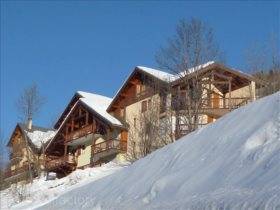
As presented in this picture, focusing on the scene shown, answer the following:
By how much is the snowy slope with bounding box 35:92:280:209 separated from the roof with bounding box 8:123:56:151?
4361 centimetres

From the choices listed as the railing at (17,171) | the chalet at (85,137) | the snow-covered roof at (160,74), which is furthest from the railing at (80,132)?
the snow-covered roof at (160,74)

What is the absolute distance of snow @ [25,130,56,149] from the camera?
192 feet

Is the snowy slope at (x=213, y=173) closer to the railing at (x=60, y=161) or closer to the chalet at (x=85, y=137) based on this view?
the chalet at (x=85, y=137)

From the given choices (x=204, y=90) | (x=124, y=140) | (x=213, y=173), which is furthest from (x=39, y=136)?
(x=213, y=173)

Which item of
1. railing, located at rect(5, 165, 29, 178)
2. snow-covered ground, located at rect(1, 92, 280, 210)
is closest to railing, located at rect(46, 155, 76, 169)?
railing, located at rect(5, 165, 29, 178)

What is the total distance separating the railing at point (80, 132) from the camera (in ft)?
159

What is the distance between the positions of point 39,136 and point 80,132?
1242cm

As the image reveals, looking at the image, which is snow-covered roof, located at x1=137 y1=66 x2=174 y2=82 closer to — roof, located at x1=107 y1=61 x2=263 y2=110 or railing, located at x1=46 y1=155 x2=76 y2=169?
roof, located at x1=107 y1=61 x2=263 y2=110

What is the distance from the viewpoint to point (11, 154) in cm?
5891

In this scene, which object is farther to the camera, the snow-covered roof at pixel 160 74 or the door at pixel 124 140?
the door at pixel 124 140

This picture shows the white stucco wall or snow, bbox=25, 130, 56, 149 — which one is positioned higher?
snow, bbox=25, 130, 56, 149

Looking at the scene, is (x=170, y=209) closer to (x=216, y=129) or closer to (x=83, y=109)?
(x=216, y=129)

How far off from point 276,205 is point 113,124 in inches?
1527

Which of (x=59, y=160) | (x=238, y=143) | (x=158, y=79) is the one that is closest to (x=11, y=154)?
(x=59, y=160)
